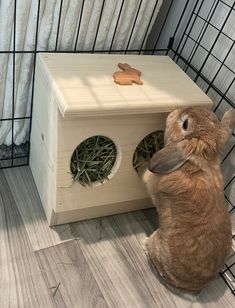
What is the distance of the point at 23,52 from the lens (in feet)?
4.30

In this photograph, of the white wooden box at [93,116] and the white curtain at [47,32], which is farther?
the white curtain at [47,32]

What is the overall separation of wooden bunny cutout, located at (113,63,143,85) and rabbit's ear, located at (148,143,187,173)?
25cm

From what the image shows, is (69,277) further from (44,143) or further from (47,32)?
(47,32)

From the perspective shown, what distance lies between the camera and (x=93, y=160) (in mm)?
1314

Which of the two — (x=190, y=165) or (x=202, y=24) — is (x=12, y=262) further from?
(x=202, y=24)

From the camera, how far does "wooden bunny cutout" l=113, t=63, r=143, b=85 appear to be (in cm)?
121

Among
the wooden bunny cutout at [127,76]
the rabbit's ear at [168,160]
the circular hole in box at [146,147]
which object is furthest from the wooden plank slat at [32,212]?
the wooden bunny cutout at [127,76]

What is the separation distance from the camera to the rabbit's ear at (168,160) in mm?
1114

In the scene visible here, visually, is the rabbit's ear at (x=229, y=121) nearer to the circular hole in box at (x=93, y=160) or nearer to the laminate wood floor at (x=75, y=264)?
the circular hole in box at (x=93, y=160)

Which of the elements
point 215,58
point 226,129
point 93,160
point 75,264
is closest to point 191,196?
point 226,129

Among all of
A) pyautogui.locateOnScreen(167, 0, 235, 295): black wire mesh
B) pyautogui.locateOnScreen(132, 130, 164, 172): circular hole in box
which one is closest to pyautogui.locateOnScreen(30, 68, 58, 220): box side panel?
pyautogui.locateOnScreen(132, 130, 164, 172): circular hole in box

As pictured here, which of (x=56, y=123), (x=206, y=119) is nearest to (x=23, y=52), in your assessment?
(x=56, y=123)

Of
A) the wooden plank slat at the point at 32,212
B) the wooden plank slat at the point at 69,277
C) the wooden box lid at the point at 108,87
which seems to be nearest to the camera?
the wooden box lid at the point at 108,87

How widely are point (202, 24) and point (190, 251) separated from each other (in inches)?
34.6
